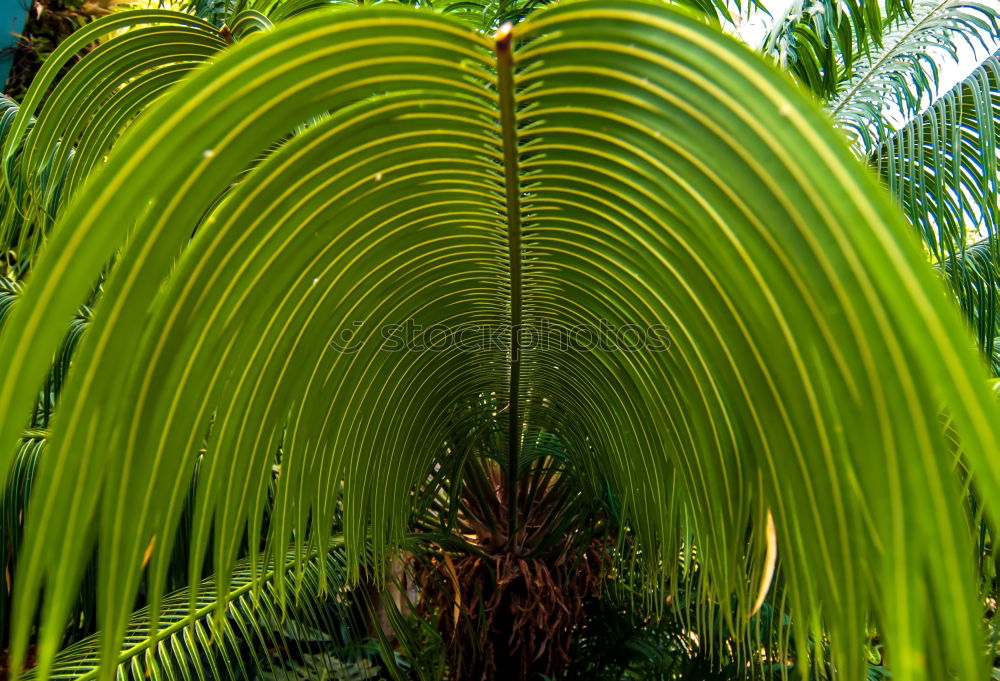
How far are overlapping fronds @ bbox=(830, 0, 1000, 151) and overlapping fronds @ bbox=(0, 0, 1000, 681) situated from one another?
0.97 metres

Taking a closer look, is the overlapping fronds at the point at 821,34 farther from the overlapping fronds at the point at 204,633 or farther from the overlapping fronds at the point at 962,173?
the overlapping fronds at the point at 204,633

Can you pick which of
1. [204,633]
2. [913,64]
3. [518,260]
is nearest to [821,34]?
[913,64]

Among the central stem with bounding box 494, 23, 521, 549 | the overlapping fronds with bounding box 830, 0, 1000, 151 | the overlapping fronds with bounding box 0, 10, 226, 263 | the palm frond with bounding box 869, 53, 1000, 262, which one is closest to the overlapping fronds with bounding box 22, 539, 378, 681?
the central stem with bounding box 494, 23, 521, 549

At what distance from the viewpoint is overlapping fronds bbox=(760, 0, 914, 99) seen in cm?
107

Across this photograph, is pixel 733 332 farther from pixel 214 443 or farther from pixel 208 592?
pixel 208 592

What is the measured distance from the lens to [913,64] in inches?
50.3

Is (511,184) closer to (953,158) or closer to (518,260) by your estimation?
(518,260)

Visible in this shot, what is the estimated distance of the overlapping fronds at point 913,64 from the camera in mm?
1227

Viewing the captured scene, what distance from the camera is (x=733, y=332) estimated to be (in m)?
0.32

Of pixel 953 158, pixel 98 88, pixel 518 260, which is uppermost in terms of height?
pixel 953 158

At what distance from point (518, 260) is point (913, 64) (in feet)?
3.78

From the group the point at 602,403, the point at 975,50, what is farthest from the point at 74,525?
the point at 975,50

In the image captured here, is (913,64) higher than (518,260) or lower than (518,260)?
higher

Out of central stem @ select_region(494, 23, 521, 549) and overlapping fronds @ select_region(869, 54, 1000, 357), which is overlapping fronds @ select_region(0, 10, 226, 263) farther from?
overlapping fronds @ select_region(869, 54, 1000, 357)
